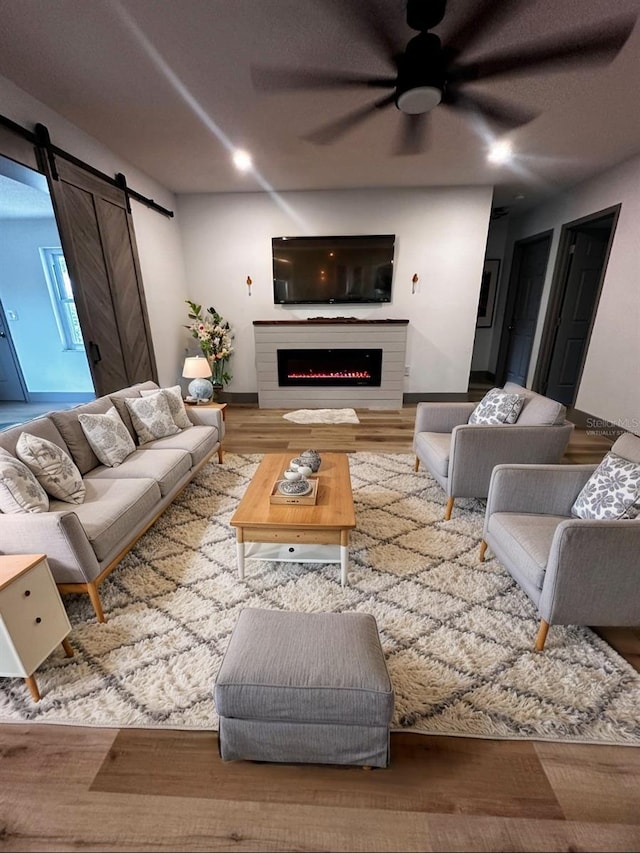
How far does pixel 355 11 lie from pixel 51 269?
464cm

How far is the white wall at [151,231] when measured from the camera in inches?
95.3

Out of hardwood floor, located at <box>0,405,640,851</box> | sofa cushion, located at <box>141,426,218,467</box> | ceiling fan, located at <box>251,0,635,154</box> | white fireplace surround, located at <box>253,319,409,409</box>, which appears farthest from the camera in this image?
white fireplace surround, located at <box>253,319,409,409</box>

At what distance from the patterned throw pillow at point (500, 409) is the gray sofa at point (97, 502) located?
2.16 m

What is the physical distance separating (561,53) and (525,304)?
400 cm

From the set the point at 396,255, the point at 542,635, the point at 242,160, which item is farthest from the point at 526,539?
the point at 396,255

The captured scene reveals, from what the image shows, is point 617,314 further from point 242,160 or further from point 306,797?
point 306,797

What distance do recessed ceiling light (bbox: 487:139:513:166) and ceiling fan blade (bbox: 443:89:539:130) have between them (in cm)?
40

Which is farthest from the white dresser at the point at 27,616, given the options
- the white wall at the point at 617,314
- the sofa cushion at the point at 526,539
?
the white wall at the point at 617,314

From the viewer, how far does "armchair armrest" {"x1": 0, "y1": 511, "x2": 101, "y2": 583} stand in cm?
142

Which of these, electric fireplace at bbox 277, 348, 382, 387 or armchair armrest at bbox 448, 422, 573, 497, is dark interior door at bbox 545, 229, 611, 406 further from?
armchair armrest at bbox 448, 422, 573, 497

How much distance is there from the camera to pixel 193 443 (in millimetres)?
2635

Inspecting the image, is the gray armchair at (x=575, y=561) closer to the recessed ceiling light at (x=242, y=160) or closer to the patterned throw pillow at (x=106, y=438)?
the patterned throw pillow at (x=106, y=438)

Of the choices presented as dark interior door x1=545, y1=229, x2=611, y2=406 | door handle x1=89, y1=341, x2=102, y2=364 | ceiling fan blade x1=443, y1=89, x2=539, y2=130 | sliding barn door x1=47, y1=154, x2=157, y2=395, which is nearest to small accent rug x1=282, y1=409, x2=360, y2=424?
sliding barn door x1=47, y1=154, x2=157, y2=395

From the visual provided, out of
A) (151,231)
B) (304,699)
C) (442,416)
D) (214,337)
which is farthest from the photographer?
(214,337)
